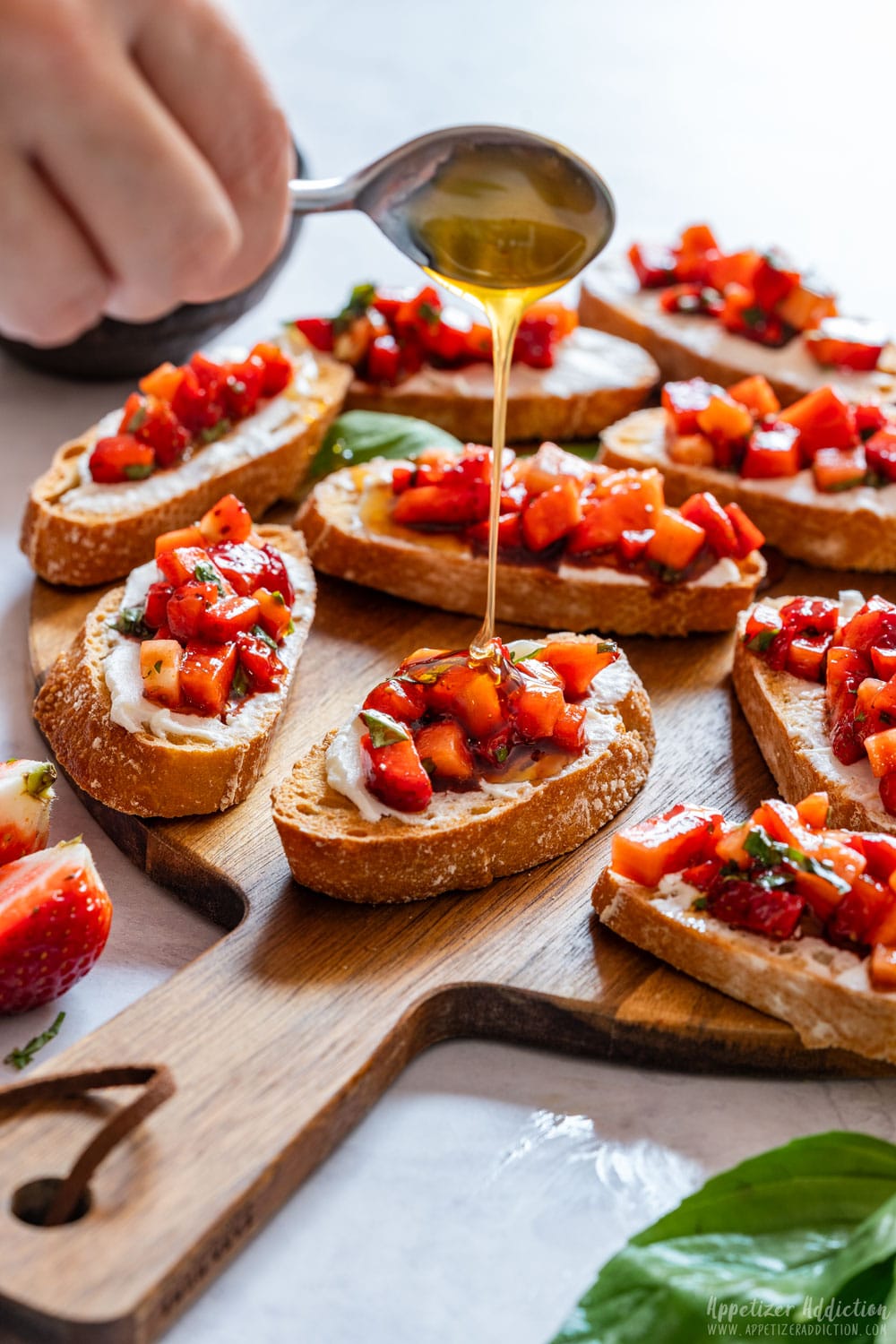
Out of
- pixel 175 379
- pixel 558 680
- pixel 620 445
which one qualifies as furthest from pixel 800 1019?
pixel 175 379

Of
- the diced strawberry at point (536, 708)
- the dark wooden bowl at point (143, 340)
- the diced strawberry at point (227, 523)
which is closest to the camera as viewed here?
the diced strawberry at point (536, 708)

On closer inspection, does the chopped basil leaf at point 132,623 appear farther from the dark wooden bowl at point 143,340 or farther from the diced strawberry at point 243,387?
the dark wooden bowl at point 143,340

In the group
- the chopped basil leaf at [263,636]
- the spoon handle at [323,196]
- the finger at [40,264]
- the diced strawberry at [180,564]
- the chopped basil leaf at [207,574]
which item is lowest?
the chopped basil leaf at [263,636]

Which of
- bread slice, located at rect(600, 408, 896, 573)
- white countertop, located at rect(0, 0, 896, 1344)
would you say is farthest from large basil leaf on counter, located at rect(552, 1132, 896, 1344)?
bread slice, located at rect(600, 408, 896, 573)

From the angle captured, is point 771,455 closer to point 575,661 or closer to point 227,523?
point 575,661

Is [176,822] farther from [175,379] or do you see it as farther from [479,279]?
[175,379]

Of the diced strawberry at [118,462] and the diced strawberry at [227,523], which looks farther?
the diced strawberry at [118,462]

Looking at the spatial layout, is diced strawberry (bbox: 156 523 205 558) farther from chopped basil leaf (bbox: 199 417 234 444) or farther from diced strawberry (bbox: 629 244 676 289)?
diced strawberry (bbox: 629 244 676 289)

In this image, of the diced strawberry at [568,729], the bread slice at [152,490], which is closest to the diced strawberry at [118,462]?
the bread slice at [152,490]
